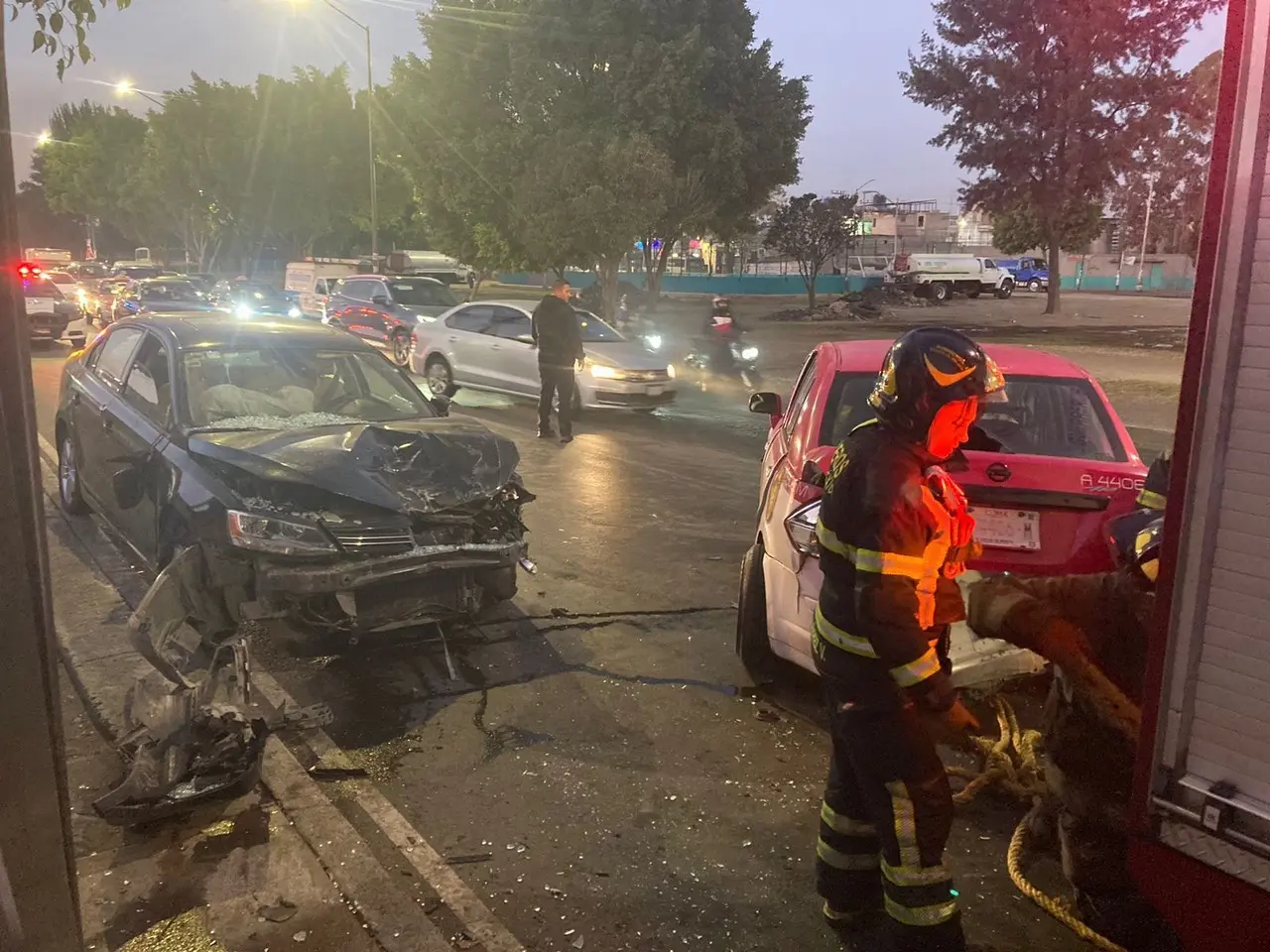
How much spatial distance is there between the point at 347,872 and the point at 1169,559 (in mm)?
2667

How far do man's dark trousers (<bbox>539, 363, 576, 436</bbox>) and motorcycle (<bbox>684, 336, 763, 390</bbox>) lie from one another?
221 inches

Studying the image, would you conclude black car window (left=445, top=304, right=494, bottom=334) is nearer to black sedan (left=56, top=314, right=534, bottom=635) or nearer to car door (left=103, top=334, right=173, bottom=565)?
black sedan (left=56, top=314, right=534, bottom=635)

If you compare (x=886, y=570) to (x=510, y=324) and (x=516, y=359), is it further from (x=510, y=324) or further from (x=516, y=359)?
(x=510, y=324)

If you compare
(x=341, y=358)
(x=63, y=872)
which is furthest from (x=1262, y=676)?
(x=341, y=358)

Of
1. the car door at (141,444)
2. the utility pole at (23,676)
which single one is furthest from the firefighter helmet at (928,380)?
the car door at (141,444)

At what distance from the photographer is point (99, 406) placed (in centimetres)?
624

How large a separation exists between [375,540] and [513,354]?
31.9 ft

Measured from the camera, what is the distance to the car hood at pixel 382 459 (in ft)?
15.0

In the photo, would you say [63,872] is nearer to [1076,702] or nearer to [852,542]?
[852,542]

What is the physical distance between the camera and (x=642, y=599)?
237 inches

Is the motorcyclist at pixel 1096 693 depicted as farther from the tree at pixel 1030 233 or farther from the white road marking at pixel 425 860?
the tree at pixel 1030 233

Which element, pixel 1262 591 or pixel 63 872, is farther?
pixel 63 872

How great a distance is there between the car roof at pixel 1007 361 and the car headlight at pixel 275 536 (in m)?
2.60

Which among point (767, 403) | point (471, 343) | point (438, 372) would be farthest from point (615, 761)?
point (438, 372)
